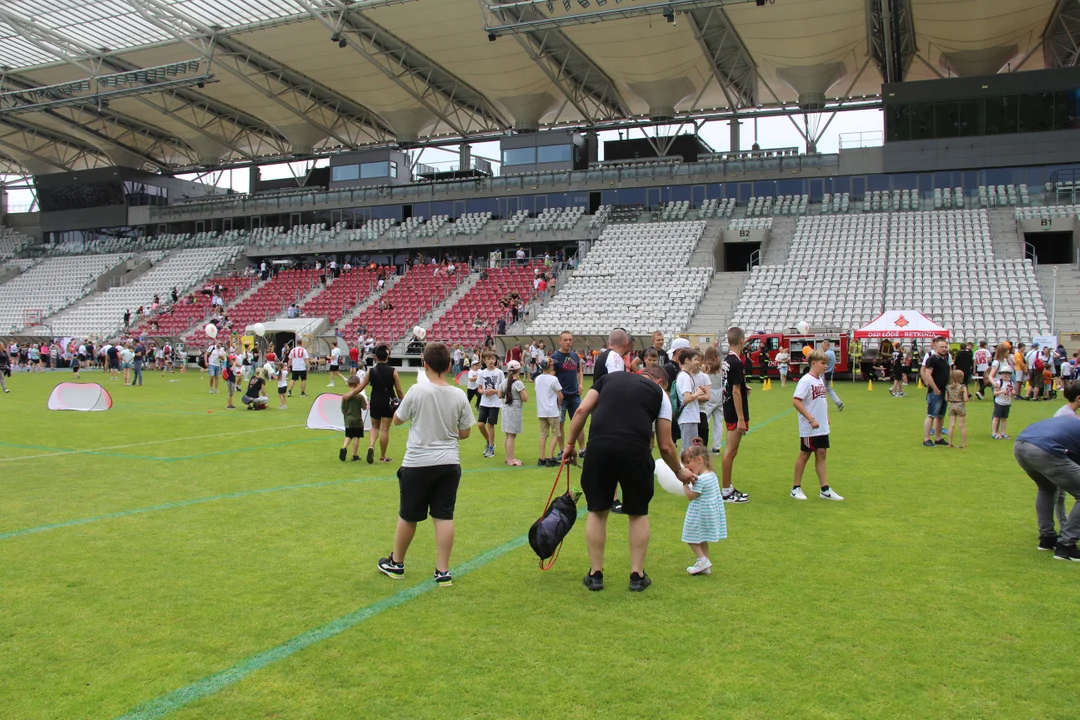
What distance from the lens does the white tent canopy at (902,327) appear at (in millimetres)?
26000

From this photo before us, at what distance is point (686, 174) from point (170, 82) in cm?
2627

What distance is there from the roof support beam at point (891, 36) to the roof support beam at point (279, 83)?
28304mm

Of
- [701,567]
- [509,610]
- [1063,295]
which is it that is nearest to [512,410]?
[701,567]

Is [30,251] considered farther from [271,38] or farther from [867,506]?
[867,506]

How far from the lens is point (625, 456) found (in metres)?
5.46

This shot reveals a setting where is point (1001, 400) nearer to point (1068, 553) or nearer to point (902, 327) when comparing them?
point (1068, 553)

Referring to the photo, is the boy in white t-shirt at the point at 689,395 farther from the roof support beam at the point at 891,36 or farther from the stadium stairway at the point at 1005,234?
the stadium stairway at the point at 1005,234

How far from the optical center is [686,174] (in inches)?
1763

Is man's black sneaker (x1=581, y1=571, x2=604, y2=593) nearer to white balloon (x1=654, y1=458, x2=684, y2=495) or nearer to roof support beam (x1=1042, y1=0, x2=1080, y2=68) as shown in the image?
white balloon (x1=654, y1=458, x2=684, y2=495)

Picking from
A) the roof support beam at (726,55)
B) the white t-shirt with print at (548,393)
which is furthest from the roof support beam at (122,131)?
the white t-shirt with print at (548,393)

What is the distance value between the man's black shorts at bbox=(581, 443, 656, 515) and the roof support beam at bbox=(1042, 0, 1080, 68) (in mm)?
38741

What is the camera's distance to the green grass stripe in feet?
12.6

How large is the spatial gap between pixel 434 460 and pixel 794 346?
1003 inches

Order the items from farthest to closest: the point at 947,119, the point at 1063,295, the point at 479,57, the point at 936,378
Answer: the point at 479,57 < the point at 947,119 < the point at 1063,295 < the point at 936,378
